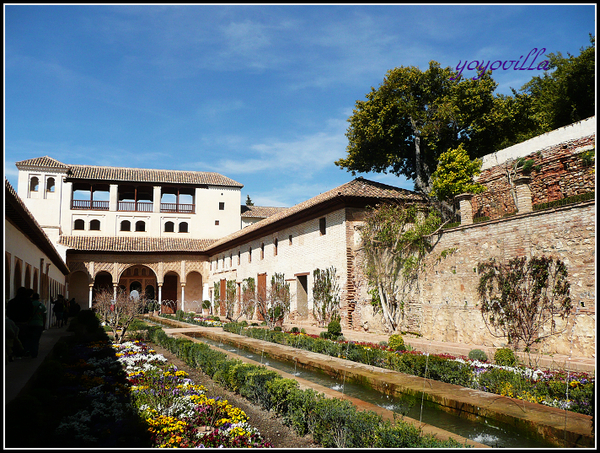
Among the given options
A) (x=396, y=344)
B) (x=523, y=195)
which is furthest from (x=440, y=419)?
(x=523, y=195)

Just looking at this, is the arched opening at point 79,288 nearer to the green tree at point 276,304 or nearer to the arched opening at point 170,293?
the arched opening at point 170,293

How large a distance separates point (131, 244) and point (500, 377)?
3139cm

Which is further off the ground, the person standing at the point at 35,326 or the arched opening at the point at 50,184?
the arched opening at the point at 50,184

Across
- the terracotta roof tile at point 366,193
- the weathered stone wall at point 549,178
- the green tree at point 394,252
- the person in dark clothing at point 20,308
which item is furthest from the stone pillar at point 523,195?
the person in dark clothing at point 20,308

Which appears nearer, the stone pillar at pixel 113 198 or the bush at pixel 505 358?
the bush at pixel 505 358

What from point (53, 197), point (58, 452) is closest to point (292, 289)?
point (58, 452)

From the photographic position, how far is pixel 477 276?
11758mm

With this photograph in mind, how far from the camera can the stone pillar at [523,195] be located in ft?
35.8

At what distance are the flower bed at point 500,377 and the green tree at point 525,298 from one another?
2.31 meters

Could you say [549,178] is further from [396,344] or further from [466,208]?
[396,344]

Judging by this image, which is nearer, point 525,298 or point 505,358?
point 505,358

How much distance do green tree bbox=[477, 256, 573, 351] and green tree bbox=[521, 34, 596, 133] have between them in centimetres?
1309

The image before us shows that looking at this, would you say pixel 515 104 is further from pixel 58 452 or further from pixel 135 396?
pixel 58 452

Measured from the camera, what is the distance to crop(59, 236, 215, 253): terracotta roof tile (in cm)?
3272
